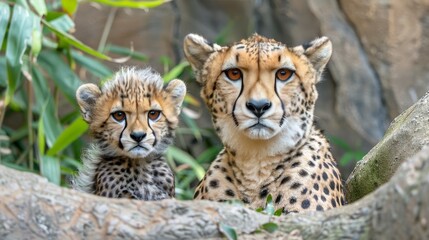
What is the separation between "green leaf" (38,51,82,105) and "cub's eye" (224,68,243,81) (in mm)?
3087

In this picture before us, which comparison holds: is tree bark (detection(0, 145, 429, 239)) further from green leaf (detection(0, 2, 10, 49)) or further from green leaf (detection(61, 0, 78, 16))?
green leaf (detection(61, 0, 78, 16))

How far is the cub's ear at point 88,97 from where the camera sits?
17.0 ft

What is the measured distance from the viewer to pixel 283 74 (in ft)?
15.8

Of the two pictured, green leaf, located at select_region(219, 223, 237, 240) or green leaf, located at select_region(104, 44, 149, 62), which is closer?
green leaf, located at select_region(219, 223, 237, 240)

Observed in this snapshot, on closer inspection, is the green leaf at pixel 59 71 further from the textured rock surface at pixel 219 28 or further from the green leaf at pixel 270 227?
the green leaf at pixel 270 227

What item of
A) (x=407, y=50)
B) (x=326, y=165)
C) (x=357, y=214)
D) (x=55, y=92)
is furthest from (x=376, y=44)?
(x=357, y=214)

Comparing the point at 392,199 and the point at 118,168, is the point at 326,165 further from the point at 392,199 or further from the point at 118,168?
the point at 392,199

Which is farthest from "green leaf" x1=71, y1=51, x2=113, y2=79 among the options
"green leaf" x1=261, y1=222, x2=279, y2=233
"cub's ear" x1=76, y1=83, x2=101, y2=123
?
"green leaf" x1=261, y1=222, x2=279, y2=233

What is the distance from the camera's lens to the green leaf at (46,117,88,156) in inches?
285

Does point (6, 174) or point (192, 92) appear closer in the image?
point (6, 174)

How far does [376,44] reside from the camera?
27.1ft

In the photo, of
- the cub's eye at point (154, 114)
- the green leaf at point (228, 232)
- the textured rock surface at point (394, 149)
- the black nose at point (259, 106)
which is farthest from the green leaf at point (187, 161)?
the green leaf at point (228, 232)

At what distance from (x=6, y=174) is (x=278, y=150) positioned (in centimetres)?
154

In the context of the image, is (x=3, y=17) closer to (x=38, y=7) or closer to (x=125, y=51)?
(x=38, y=7)
